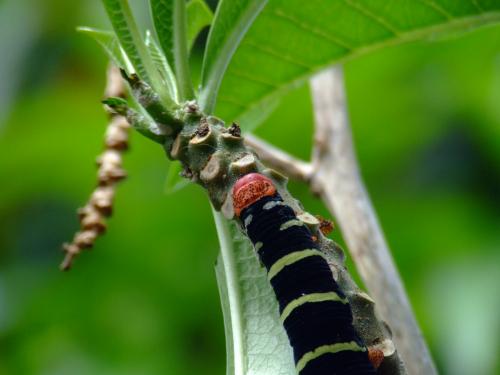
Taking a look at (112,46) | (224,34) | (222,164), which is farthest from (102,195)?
(222,164)

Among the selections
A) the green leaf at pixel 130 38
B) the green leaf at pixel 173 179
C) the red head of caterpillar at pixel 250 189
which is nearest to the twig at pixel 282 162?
the green leaf at pixel 173 179

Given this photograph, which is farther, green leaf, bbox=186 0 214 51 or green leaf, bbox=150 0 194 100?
green leaf, bbox=186 0 214 51

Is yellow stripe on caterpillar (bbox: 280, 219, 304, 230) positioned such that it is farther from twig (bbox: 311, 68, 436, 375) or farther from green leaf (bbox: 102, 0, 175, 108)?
twig (bbox: 311, 68, 436, 375)

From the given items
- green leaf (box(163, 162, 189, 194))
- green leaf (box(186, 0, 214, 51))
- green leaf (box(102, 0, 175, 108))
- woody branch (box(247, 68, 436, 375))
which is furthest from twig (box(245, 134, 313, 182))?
green leaf (box(102, 0, 175, 108))

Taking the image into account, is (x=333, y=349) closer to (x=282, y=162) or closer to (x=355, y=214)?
(x=355, y=214)

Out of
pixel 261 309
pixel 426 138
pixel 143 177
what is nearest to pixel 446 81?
pixel 426 138

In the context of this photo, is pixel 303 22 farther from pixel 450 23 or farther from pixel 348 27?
pixel 450 23

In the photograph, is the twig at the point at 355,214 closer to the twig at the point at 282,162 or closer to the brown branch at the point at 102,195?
the twig at the point at 282,162

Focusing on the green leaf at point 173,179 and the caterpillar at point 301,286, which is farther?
the green leaf at point 173,179
